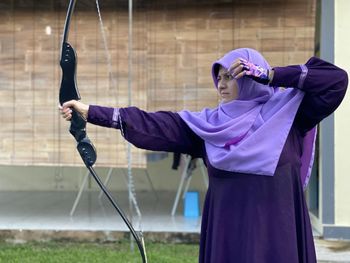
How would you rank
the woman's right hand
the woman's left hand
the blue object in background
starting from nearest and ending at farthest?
1. the woman's left hand
2. the woman's right hand
3. the blue object in background

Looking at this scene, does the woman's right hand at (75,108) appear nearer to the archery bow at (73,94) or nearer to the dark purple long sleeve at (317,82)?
the archery bow at (73,94)

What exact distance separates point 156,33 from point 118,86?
621 millimetres

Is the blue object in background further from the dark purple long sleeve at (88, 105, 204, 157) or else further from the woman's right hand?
the woman's right hand

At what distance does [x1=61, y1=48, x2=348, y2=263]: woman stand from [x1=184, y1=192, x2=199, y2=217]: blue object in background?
136 inches

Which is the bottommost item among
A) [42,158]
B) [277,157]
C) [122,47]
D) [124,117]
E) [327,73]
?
[42,158]

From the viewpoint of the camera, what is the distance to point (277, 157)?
177cm

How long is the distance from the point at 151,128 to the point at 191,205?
357cm

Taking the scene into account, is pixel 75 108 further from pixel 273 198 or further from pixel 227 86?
pixel 273 198

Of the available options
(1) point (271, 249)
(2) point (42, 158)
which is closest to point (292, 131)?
(1) point (271, 249)

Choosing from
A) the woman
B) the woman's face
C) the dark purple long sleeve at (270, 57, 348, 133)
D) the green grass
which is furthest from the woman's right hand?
the green grass

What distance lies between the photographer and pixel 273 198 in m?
1.78

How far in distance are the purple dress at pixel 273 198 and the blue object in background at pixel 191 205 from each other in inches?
136

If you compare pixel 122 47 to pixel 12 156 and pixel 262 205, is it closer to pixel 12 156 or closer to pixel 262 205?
pixel 12 156

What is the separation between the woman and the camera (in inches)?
69.1
